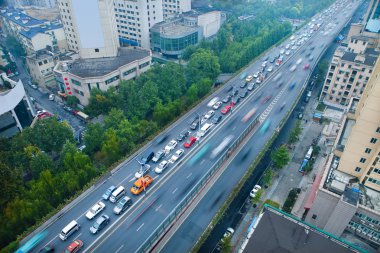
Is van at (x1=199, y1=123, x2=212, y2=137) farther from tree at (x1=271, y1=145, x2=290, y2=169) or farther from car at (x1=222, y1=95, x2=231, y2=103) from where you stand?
tree at (x1=271, y1=145, x2=290, y2=169)

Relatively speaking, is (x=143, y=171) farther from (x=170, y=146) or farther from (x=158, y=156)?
(x=170, y=146)

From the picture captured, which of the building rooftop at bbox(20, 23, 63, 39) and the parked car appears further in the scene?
the building rooftop at bbox(20, 23, 63, 39)

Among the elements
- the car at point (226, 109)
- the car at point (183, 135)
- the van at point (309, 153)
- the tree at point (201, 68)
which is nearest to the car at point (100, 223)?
the car at point (183, 135)

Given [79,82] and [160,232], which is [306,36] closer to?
[79,82]

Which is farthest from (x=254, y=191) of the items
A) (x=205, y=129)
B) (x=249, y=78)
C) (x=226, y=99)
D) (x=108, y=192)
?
(x=249, y=78)

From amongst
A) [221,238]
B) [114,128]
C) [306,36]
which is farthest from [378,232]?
[306,36]

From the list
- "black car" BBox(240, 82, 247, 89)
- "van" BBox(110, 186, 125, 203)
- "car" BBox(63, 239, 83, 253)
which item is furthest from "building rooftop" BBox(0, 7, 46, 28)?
"car" BBox(63, 239, 83, 253)
